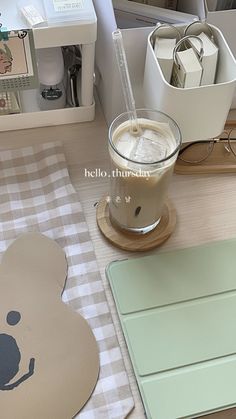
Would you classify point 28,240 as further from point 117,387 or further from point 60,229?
point 117,387

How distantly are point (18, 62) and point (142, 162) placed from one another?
0.21 m

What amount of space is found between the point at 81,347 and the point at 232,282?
0.19 metres

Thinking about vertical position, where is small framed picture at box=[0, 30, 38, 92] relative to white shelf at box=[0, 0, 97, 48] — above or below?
below

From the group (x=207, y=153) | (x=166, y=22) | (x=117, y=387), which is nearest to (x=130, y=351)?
(x=117, y=387)

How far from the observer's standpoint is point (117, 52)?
61 cm

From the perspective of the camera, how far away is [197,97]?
63 centimetres

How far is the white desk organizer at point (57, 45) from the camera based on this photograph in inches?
25.3

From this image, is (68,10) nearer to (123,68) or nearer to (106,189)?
(123,68)

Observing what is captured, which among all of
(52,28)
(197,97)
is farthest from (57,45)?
(197,97)

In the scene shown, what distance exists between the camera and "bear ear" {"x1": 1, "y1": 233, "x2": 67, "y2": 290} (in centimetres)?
63

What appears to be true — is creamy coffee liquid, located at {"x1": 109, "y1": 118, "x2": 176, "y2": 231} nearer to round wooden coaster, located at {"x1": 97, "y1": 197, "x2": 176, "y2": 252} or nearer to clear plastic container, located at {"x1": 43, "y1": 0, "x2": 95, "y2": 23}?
round wooden coaster, located at {"x1": 97, "y1": 197, "x2": 176, "y2": 252}

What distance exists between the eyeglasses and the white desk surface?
3cm

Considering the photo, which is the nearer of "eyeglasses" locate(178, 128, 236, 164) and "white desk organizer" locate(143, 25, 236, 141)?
"white desk organizer" locate(143, 25, 236, 141)

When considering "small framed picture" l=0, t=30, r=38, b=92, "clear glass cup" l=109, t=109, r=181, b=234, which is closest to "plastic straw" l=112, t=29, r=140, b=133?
"clear glass cup" l=109, t=109, r=181, b=234
